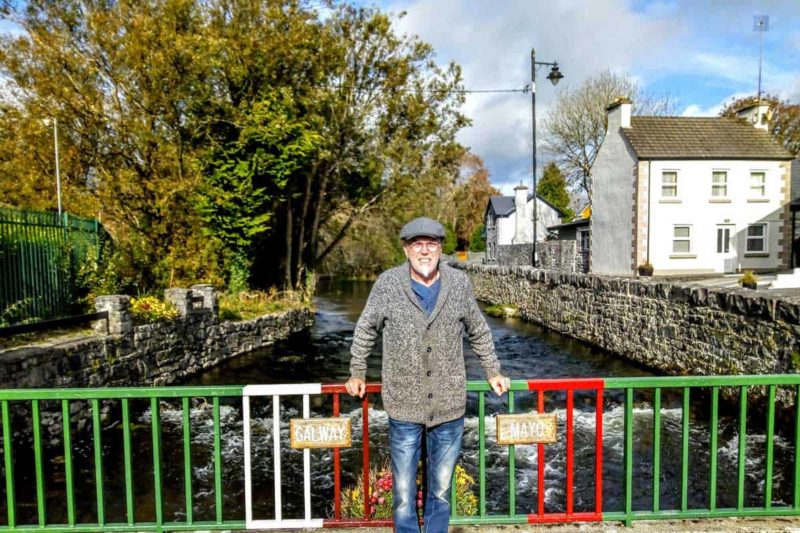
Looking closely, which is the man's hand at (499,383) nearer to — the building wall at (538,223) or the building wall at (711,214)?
the building wall at (711,214)

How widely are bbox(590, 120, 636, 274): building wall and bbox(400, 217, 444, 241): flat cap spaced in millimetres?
22545

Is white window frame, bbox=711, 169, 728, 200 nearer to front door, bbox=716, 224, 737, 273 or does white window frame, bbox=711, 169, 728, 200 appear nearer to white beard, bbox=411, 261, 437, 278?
front door, bbox=716, 224, 737, 273

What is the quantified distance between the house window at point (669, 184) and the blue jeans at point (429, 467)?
23.1 metres

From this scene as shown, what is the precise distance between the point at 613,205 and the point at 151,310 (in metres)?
20.4

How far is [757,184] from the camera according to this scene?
23625 mm

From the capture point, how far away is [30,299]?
9.75m

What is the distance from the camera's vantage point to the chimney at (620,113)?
78.9 ft

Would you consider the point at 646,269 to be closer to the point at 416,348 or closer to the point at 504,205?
the point at 416,348

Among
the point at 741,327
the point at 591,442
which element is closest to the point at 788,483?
the point at 591,442

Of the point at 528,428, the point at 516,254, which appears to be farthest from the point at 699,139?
the point at 528,428

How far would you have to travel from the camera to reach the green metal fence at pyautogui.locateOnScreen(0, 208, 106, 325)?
372 inches

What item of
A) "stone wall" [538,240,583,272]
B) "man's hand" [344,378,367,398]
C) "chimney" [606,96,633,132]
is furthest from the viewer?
"stone wall" [538,240,583,272]

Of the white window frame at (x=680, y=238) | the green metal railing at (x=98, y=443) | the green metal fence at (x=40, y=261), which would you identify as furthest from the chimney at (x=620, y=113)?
the green metal railing at (x=98, y=443)

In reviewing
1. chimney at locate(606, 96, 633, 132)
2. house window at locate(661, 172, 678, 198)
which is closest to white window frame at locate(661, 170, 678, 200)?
house window at locate(661, 172, 678, 198)
